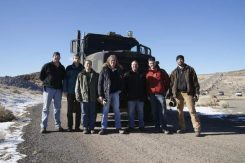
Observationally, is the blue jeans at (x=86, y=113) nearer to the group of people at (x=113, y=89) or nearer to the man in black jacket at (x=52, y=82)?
the group of people at (x=113, y=89)

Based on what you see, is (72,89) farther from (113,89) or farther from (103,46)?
(103,46)

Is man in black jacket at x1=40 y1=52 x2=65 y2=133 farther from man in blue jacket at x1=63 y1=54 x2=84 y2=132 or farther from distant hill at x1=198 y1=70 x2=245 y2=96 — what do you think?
distant hill at x1=198 y1=70 x2=245 y2=96

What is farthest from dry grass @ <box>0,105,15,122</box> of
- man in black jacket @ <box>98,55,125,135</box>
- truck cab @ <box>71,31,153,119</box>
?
man in black jacket @ <box>98,55,125,135</box>

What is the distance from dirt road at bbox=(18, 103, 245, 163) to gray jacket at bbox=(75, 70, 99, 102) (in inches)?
39.4

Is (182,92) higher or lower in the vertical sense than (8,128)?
higher

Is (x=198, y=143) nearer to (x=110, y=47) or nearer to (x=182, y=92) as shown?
(x=182, y=92)

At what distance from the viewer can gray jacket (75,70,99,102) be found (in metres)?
9.41

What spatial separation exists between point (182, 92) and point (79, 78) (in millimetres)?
2913

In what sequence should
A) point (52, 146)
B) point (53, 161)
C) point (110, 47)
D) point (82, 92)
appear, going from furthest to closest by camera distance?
point (110, 47) → point (82, 92) → point (52, 146) → point (53, 161)

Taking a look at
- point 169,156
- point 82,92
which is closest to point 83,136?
point 82,92

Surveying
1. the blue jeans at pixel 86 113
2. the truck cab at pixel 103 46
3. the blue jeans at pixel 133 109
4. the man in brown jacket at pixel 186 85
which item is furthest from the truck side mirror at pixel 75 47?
the man in brown jacket at pixel 186 85

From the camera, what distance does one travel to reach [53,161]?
19.9 ft

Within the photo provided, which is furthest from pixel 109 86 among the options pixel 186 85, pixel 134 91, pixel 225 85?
pixel 225 85

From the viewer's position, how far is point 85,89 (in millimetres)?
9406
